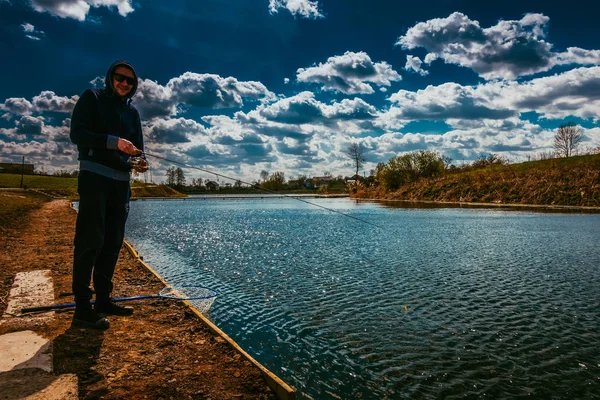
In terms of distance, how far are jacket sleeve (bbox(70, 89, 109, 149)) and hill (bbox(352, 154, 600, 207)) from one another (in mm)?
37221

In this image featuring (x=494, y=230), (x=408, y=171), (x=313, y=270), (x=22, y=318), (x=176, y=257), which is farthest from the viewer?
(x=408, y=171)

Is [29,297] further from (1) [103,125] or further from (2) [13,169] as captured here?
(2) [13,169]

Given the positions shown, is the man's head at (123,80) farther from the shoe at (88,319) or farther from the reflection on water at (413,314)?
the reflection on water at (413,314)

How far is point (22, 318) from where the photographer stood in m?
4.50

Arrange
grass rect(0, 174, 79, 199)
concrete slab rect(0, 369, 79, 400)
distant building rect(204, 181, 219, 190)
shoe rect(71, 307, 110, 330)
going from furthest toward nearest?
distant building rect(204, 181, 219, 190) → grass rect(0, 174, 79, 199) → shoe rect(71, 307, 110, 330) → concrete slab rect(0, 369, 79, 400)

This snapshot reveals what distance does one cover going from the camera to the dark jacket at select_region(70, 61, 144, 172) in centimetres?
409

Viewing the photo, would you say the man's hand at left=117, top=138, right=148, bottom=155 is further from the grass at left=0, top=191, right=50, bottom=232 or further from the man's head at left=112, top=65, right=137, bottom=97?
the grass at left=0, top=191, right=50, bottom=232

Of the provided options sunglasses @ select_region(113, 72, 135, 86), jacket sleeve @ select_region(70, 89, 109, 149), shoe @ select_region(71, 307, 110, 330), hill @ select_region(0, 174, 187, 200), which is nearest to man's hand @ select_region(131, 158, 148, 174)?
jacket sleeve @ select_region(70, 89, 109, 149)

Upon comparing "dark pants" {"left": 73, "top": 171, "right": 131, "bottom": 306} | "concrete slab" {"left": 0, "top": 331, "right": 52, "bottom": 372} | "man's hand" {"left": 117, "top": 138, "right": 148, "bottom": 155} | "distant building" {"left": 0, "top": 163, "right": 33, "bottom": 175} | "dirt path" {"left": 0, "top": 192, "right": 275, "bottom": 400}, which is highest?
"distant building" {"left": 0, "top": 163, "right": 33, "bottom": 175}

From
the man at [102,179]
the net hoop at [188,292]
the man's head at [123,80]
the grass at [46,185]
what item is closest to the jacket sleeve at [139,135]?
the man at [102,179]

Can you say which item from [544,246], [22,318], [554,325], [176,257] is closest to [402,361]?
[554,325]

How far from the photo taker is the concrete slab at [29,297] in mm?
4414

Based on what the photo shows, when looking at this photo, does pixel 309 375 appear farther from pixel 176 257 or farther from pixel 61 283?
pixel 176 257

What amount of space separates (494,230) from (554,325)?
1203 centimetres
